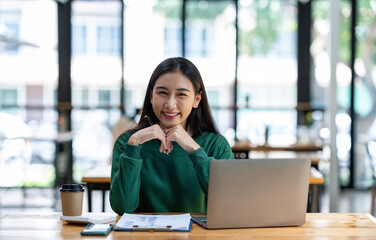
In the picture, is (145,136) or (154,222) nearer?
(154,222)

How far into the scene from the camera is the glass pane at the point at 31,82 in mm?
6164

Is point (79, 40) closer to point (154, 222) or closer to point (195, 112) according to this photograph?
point (195, 112)

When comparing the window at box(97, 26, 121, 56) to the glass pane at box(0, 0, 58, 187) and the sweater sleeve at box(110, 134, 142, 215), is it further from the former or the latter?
the sweater sleeve at box(110, 134, 142, 215)

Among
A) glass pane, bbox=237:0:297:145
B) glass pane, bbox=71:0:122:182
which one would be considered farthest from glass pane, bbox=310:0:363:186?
glass pane, bbox=71:0:122:182

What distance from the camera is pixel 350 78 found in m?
6.39

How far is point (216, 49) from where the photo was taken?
645 centimetres

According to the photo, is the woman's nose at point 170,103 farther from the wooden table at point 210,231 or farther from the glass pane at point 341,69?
the glass pane at point 341,69

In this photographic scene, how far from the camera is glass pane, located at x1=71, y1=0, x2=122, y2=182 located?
6371mm

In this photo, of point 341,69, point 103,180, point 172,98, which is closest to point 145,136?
point 172,98

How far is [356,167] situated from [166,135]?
509cm

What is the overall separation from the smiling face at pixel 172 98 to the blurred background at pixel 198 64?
4.36 meters

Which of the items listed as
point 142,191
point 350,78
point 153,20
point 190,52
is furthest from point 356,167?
point 142,191

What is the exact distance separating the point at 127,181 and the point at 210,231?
0.47m

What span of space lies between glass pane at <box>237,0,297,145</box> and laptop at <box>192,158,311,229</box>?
4849mm
